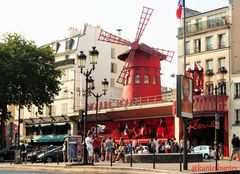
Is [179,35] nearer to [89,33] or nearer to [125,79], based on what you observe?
[125,79]

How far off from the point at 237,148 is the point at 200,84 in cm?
1620

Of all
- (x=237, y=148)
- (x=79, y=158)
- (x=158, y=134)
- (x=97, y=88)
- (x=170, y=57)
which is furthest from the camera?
(x=97, y=88)

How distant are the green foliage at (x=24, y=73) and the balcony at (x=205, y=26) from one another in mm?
14344

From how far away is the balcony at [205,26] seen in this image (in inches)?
2060

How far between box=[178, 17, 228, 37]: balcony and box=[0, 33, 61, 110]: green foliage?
14.3m

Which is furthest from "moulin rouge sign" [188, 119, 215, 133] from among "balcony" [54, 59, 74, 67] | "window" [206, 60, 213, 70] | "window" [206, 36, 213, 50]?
"balcony" [54, 59, 74, 67]

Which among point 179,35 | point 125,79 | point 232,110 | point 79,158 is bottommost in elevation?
point 79,158

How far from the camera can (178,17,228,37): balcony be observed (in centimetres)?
5233

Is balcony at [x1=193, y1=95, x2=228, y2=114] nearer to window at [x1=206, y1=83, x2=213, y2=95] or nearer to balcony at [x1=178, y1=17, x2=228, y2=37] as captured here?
window at [x1=206, y1=83, x2=213, y2=95]

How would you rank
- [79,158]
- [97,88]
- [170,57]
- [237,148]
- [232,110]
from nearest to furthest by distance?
[79,158] → [237,148] → [232,110] → [170,57] → [97,88]

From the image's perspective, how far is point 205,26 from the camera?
178 ft

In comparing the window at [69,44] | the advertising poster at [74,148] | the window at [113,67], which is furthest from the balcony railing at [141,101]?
the advertising poster at [74,148]

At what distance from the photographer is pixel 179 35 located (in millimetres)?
56875

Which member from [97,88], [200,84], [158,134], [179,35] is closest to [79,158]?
[200,84]
